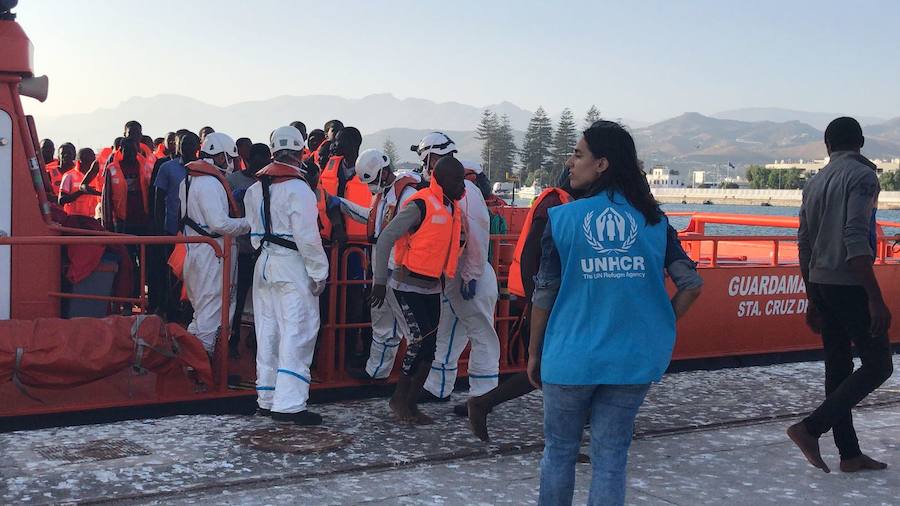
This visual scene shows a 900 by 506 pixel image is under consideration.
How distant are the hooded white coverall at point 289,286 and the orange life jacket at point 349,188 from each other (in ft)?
4.66

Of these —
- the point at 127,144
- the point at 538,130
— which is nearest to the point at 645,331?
the point at 127,144

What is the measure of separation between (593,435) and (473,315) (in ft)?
10.8

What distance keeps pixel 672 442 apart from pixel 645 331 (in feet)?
9.69

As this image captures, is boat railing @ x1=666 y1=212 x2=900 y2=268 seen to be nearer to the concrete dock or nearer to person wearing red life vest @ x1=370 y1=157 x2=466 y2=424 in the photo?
the concrete dock

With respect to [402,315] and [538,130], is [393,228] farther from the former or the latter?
[538,130]

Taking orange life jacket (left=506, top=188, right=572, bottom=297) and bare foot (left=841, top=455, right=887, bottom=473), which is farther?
bare foot (left=841, top=455, right=887, bottom=473)

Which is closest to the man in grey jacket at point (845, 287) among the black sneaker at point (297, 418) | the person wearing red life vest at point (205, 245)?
the black sneaker at point (297, 418)

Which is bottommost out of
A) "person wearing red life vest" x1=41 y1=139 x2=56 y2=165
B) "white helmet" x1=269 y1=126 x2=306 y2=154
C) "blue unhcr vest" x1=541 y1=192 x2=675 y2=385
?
"blue unhcr vest" x1=541 y1=192 x2=675 y2=385

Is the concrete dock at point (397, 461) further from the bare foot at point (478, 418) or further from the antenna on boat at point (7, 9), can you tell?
the antenna on boat at point (7, 9)

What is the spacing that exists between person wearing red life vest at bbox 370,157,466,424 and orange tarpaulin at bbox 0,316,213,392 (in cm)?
134

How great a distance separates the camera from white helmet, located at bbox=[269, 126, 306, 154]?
666 cm

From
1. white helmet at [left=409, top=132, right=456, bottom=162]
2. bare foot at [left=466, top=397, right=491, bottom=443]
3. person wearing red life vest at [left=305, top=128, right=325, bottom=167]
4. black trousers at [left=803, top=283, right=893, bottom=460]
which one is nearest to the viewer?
black trousers at [left=803, top=283, right=893, bottom=460]

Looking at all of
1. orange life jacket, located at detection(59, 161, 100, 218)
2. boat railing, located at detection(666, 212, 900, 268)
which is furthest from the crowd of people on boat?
orange life jacket, located at detection(59, 161, 100, 218)

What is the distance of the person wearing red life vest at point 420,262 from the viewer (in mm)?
6484
